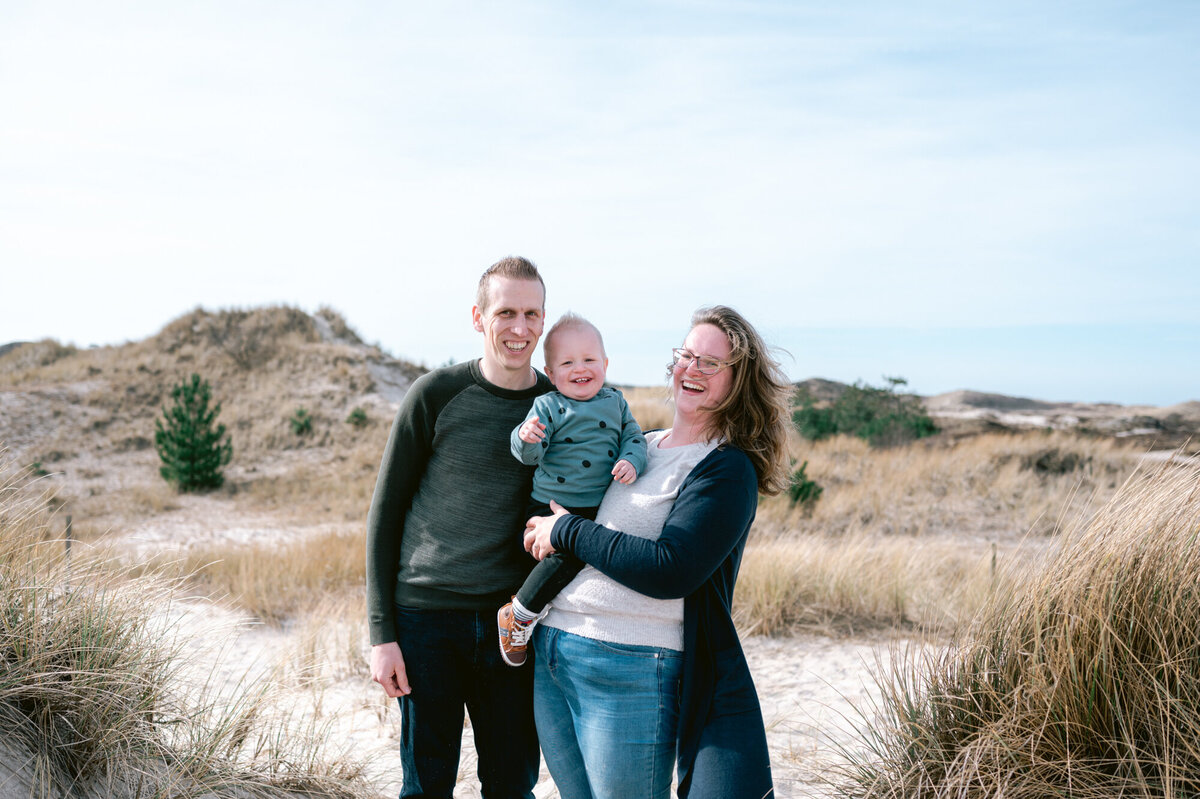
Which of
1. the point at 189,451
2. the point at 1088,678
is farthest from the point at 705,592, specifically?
the point at 189,451

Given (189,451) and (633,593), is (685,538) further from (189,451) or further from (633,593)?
(189,451)

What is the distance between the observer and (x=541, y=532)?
2500 mm

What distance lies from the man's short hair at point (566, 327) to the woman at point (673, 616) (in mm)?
392

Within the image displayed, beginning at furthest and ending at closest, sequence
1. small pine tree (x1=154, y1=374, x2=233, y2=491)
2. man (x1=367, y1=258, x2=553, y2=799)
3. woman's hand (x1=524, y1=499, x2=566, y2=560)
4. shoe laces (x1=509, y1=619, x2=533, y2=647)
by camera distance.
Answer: small pine tree (x1=154, y1=374, x2=233, y2=491) < man (x1=367, y1=258, x2=553, y2=799) < shoe laces (x1=509, y1=619, x2=533, y2=647) < woman's hand (x1=524, y1=499, x2=566, y2=560)

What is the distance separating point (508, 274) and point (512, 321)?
0.56 ft

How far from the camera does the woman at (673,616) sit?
→ 2.25 metres

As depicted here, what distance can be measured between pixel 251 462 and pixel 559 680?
2068 cm

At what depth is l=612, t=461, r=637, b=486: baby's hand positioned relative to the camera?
249 cm

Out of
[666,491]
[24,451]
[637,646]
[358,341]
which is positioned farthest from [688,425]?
[358,341]

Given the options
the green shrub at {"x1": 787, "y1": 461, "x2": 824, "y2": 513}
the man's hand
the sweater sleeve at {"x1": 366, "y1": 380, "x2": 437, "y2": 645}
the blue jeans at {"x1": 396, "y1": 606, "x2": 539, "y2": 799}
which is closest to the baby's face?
the sweater sleeve at {"x1": 366, "y1": 380, "x2": 437, "y2": 645}

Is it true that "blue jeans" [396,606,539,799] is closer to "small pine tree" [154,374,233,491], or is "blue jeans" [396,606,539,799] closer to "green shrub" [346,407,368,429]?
"small pine tree" [154,374,233,491]

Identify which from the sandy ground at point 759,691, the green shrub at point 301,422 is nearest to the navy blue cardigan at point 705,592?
the sandy ground at point 759,691

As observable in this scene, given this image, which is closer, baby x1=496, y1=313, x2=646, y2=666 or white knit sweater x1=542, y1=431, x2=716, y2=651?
white knit sweater x1=542, y1=431, x2=716, y2=651

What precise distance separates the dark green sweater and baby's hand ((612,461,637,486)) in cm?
49
